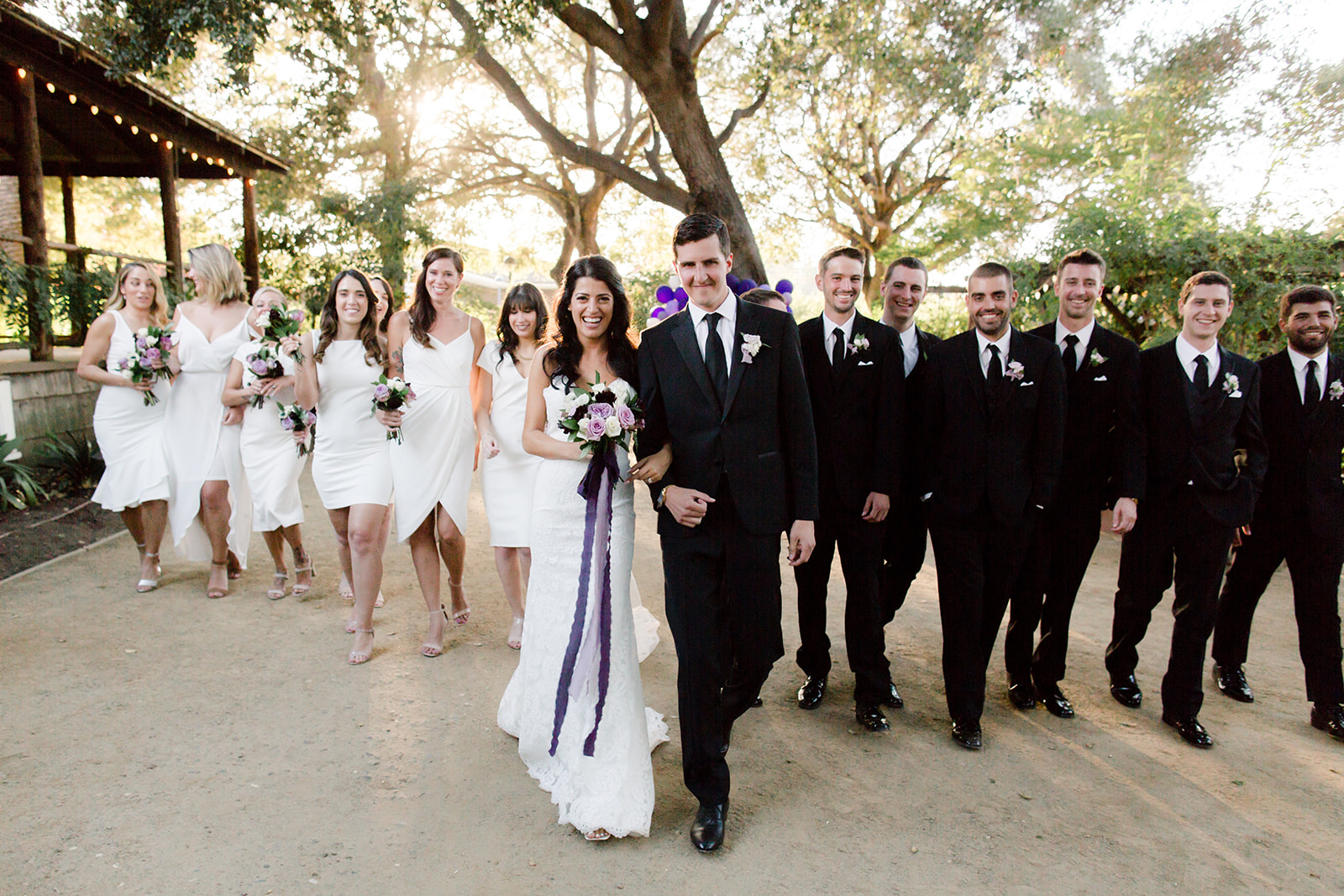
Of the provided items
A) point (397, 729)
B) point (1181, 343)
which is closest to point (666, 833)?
point (397, 729)

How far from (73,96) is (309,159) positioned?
9.48 m

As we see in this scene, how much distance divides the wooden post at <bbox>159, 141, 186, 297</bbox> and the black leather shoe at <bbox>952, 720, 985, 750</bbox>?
12754 mm

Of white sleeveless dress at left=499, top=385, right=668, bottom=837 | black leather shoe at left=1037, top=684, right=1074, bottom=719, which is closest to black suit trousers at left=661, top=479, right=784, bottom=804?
white sleeveless dress at left=499, top=385, right=668, bottom=837

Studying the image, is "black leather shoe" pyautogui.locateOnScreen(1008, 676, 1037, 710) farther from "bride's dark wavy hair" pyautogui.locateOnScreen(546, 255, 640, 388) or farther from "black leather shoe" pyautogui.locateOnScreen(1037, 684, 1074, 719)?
"bride's dark wavy hair" pyautogui.locateOnScreen(546, 255, 640, 388)

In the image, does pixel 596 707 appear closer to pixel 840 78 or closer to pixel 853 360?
pixel 853 360

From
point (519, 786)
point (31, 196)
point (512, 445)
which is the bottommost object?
point (519, 786)

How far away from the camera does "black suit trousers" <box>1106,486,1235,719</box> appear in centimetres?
433

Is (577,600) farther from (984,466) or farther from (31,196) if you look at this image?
(31,196)

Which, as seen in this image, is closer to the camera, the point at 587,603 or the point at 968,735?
the point at 587,603

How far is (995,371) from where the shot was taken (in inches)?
166

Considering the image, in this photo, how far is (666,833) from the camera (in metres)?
3.42

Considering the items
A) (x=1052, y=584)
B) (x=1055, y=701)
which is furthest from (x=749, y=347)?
(x=1055, y=701)

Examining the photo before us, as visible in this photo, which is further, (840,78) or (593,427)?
(840,78)

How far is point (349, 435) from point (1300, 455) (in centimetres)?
561
